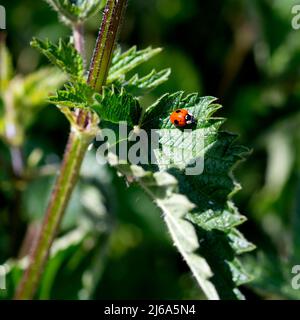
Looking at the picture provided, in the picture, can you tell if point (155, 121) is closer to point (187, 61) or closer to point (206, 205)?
point (206, 205)

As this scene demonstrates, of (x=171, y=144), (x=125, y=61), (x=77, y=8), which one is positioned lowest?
(x=171, y=144)

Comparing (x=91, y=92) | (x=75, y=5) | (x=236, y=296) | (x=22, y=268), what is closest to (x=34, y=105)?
(x=22, y=268)

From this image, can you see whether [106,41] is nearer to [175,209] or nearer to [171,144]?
[171,144]

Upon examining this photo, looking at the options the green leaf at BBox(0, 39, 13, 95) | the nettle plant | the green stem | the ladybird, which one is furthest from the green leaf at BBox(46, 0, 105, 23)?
the green leaf at BBox(0, 39, 13, 95)

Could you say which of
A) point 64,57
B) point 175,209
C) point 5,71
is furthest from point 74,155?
point 5,71

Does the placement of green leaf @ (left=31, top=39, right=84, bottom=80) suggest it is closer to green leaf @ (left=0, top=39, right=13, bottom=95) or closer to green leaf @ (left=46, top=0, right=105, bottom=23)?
green leaf @ (left=46, top=0, right=105, bottom=23)
